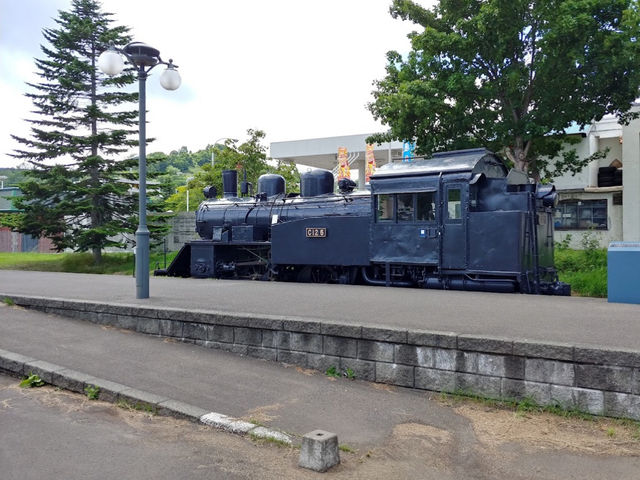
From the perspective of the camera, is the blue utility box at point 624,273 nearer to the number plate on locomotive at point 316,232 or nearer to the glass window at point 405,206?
the glass window at point 405,206

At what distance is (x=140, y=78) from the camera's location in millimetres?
9648

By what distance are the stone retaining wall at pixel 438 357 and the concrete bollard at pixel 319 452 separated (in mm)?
1917

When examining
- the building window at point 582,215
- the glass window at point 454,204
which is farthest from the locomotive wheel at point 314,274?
the building window at point 582,215

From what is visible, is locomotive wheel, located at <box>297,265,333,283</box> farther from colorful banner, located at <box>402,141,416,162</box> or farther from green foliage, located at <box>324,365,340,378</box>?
green foliage, located at <box>324,365,340,378</box>

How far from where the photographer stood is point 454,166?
10.8 meters

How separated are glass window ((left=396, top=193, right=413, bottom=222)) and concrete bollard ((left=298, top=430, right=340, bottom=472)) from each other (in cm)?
778

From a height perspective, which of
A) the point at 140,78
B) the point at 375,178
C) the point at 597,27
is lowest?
the point at 375,178

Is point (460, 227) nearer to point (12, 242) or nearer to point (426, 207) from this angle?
point (426, 207)

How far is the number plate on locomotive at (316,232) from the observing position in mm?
12688

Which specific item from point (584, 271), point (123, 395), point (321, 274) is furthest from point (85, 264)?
point (123, 395)

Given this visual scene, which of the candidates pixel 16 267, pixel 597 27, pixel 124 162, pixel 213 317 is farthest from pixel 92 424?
pixel 16 267

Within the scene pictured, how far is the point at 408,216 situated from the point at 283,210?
14.2ft

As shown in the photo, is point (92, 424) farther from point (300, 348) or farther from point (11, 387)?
point (300, 348)

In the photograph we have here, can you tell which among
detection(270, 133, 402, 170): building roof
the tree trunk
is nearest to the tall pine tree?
the tree trunk
